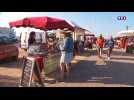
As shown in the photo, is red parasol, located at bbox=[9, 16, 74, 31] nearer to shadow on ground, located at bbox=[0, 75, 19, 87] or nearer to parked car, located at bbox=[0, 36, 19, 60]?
shadow on ground, located at bbox=[0, 75, 19, 87]

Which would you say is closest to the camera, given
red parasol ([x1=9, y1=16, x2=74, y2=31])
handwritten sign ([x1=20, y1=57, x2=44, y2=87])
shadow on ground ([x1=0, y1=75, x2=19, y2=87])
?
handwritten sign ([x1=20, y1=57, x2=44, y2=87])

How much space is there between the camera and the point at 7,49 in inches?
519

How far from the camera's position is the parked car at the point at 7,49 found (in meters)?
12.8

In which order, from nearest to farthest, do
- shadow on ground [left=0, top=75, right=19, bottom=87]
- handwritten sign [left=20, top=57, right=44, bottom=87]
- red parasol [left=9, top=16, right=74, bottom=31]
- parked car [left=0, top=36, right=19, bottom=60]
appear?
handwritten sign [left=20, top=57, right=44, bottom=87]
shadow on ground [left=0, top=75, right=19, bottom=87]
red parasol [left=9, top=16, right=74, bottom=31]
parked car [left=0, top=36, right=19, bottom=60]

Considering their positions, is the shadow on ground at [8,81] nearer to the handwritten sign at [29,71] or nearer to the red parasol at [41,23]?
the handwritten sign at [29,71]

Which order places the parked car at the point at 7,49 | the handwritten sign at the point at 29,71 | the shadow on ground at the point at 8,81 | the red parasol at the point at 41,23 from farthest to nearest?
1. the parked car at the point at 7,49
2. the red parasol at the point at 41,23
3. the shadow on ground at the point at 8,81
4. the handwritten sign at the point at 29,71

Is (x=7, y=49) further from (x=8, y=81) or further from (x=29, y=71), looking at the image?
(x=29, y=71)

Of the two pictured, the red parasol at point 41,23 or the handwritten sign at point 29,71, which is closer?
the handwritten sign at point 29,71

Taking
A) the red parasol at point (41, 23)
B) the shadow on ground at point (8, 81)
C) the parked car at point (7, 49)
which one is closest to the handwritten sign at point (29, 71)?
the shadow on ground at point (8, 81)

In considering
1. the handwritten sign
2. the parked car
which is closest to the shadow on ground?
the handwritten sign

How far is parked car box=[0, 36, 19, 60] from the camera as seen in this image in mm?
12844
